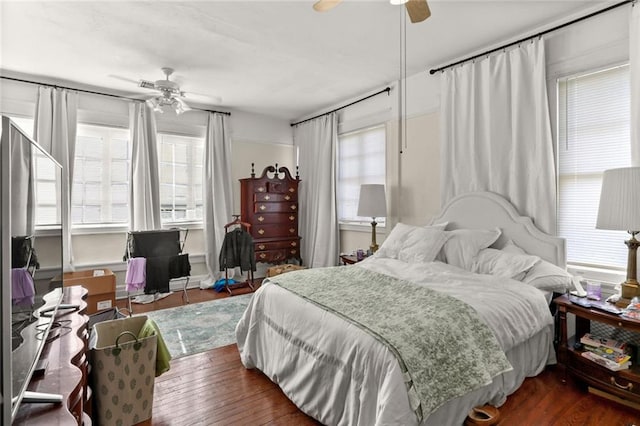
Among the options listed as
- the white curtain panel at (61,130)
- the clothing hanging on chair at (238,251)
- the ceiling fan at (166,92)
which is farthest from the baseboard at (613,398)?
the white curtain panel at (61,130)

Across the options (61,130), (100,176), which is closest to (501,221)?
(100,176)

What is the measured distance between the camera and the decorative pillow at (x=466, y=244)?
281 centimetres

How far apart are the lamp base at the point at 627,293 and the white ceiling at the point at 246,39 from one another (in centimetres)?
201

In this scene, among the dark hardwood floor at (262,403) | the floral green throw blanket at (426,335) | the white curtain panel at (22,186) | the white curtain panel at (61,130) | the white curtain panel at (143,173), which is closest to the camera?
the white curtain panel at (22,186)

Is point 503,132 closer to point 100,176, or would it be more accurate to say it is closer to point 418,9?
point 418,9

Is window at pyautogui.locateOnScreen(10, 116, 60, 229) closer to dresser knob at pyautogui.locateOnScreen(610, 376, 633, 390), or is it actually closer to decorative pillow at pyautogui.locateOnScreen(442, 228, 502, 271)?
decorative pillow at pyautogui.locateOnScreen(442, 228, 502, 271)

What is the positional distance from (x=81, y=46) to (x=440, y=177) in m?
3.67

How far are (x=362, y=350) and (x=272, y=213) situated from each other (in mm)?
3765

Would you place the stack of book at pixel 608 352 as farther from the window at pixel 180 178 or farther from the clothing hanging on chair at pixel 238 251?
the window at pixel 180 178

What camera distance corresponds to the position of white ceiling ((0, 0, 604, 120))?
2.46 metres

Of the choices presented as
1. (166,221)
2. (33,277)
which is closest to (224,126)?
(166,221)

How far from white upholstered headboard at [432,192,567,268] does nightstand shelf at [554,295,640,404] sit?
416 mm

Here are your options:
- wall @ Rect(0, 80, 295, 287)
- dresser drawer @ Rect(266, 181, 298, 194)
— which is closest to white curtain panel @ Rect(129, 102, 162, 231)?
wall @ Rect(0, 80, 295, 287)

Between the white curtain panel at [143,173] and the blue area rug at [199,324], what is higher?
the white curtain panel at [143,173]
